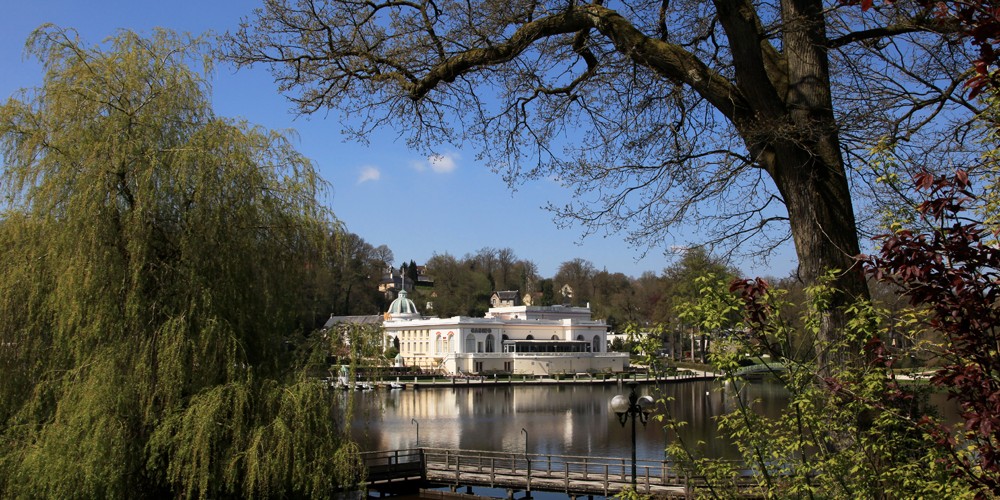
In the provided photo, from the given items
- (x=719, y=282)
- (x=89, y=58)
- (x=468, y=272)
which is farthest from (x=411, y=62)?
(x=468, y=272)

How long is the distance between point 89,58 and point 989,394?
418 inches

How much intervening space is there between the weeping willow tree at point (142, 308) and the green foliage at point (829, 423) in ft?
21.3

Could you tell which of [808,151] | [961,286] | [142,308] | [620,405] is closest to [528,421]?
[620,405]

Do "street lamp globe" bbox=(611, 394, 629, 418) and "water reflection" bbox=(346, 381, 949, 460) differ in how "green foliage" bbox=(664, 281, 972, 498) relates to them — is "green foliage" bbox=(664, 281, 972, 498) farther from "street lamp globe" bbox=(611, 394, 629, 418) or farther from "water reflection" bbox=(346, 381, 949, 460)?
"water reflection" bbox=(346, 381, 949, 460)

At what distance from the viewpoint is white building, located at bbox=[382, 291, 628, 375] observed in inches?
2916

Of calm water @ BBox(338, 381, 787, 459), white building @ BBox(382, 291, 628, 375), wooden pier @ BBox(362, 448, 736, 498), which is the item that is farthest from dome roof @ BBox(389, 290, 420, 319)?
wooden pier @ BBox(362, 448, 736, 498)

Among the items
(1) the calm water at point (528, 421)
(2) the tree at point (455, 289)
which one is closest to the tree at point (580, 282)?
(2) the tree at point (455, 289)

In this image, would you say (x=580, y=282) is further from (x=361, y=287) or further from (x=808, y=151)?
(x=808, y=151)

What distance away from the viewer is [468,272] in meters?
99.1

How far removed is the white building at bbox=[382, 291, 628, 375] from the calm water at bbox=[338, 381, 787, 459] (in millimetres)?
16309

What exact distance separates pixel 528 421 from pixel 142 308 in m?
28.2

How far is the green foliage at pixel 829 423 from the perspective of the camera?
335 centimetres

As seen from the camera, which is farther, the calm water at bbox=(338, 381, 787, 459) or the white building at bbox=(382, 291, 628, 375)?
the white building at bbox=(382, 291, 628, 375)

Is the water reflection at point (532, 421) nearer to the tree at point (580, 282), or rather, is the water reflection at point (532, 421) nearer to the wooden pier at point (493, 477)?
the wooden pier at point (493, 477)
